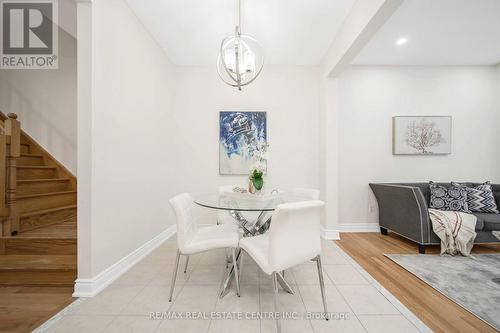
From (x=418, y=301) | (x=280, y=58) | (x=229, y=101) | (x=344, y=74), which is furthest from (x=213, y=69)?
(x=418, y=301)

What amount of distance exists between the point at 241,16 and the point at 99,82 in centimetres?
170

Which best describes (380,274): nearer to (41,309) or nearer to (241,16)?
(41,309)

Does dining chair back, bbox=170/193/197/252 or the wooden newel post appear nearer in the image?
dining chair back, bbox=170/193/197/252

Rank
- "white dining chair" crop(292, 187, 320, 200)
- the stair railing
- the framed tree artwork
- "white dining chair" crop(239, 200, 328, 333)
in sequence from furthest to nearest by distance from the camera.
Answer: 1. the framed tree artwork
2. "white dining chair" crop(292, 187, 320, 200)
3. the stair railing
4. "white dining chair" crop(239, 200, 328, 333)

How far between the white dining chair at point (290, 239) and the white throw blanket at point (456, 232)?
2131mm

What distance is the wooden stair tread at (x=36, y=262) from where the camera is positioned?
5.93ft

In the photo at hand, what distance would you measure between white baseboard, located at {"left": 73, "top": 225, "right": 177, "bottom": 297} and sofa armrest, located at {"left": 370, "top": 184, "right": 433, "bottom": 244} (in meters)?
3.47

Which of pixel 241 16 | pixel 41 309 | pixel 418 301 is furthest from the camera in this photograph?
pixel 241 16

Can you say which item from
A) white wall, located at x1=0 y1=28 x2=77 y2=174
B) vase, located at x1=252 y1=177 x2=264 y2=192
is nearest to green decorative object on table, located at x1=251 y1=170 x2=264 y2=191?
vase, located at x1=252 y1=177 x2=264 y2=192

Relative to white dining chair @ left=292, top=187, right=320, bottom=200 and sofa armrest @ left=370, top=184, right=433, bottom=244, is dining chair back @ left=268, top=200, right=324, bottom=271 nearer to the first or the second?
white dining chair @ left=292, top=187, right=320, bottom=200

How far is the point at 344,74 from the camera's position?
348 centimetres

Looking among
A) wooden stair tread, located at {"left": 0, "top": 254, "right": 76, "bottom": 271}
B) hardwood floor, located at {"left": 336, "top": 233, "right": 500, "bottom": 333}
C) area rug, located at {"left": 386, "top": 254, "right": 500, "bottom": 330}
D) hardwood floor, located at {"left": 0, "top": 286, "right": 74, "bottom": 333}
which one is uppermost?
wooden stair tread, located at {"left": 0, "top": 254, "right": 76, "bottom": 271}

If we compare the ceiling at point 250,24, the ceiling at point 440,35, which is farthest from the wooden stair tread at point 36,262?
the ceiling at point 440,35

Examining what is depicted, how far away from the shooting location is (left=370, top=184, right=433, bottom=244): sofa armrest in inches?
100
